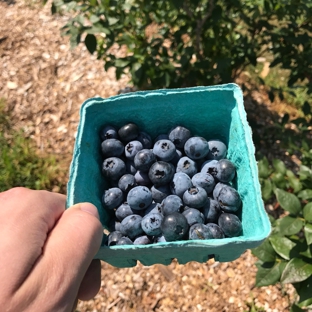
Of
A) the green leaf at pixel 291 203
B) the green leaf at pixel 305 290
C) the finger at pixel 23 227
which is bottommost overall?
the green leaf at pixel 305 290

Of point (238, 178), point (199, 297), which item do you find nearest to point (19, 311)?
point (238, 178)

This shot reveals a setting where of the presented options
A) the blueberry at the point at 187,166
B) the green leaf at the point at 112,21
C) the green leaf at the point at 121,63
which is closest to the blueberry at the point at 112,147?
the blueberry at the point at 187,166

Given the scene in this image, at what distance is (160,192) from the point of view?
4.15ft

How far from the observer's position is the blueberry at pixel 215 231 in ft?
3.64

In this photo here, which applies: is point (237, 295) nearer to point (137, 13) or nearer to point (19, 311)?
point (19, 311)

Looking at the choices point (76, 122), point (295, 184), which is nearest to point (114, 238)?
point (295, 184)

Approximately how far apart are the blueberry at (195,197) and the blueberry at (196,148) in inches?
5.7

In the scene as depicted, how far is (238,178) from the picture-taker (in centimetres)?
122

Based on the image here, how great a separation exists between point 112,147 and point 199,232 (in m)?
0.45

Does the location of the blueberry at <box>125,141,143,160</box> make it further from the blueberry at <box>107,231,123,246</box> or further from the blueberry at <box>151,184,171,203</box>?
the blueberry at <box>107,231,123,246</box>

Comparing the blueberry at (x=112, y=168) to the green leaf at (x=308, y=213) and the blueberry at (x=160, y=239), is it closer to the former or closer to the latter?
the blueberry at (x=160, y=239)

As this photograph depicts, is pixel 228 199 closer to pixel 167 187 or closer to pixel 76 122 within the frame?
pixel 167 187

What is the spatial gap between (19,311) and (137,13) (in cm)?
217

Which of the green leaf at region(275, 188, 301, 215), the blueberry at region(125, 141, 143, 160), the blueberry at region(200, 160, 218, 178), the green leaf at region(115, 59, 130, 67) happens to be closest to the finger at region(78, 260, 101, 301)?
the blueberry at region(125, 141, 143, 160)
